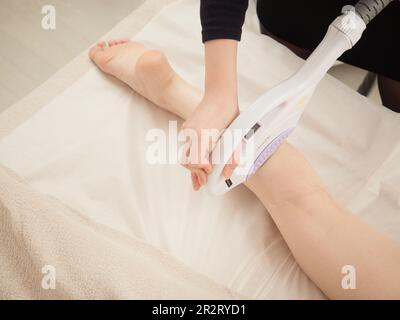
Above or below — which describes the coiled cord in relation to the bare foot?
below

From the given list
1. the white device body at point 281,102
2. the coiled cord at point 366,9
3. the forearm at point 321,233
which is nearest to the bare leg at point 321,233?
the forearm at point 321,233

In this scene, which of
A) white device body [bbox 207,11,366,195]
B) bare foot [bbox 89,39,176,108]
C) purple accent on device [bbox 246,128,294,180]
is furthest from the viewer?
bare foot [bbox 89,39,176,108]

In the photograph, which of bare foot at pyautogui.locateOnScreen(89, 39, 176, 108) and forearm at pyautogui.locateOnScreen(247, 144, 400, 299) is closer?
forearm at pyautogui.locateOnScreen(247, 144, 400, 299)

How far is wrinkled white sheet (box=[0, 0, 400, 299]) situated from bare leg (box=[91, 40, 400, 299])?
0.22ft

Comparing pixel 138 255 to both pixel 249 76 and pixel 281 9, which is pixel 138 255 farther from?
pixel 281 9

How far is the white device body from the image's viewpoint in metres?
0.55

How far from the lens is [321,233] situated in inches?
27.7

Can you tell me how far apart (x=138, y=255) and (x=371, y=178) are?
1.78ft

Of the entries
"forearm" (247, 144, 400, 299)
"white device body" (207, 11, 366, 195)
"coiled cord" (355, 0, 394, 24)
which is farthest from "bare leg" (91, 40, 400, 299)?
"coiled cord" (355, 0, 394, 24)

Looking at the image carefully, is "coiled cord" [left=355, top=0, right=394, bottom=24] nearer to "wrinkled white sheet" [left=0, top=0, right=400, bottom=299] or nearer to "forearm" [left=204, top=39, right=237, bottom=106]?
"forearm" [left=204, top=39, right=237, bottom=106]

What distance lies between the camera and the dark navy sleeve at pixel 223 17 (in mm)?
622

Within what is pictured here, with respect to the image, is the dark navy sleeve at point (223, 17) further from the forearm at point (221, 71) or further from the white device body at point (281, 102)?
the white device body at point (281, 102)

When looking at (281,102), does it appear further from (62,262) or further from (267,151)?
(62,262)

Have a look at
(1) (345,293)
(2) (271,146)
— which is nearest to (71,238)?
(2) (271,146)
